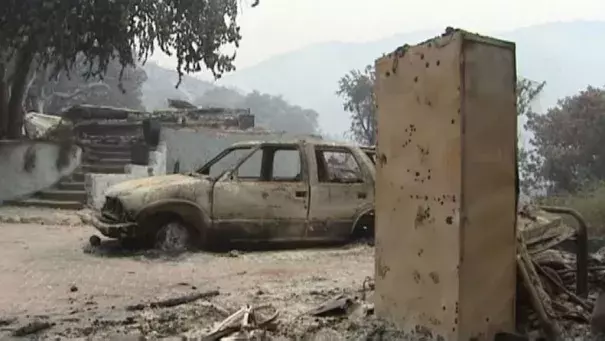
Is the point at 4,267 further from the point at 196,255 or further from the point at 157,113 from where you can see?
the point at 157,113

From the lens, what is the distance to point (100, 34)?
14.1 m

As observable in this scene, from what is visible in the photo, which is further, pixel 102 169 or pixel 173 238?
pixel 102 169

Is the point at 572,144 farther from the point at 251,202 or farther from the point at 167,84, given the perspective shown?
the point at 167,84

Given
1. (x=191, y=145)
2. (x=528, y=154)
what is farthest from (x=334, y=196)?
(x=528, y=154)

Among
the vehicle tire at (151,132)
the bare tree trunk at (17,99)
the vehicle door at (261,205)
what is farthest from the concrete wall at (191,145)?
the vehicle door at (261,205)

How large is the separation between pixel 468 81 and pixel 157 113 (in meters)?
22.1

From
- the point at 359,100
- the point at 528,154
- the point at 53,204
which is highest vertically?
the point at 359,100

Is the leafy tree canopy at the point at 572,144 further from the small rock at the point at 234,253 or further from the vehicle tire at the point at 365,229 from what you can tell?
the small rock at the point at 234,253

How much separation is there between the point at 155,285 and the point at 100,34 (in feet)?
29.0

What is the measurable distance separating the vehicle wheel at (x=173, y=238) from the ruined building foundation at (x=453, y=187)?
17.2 ft

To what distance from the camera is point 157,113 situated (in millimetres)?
24922

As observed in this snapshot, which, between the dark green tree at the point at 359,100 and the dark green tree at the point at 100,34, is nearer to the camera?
the dark green tree at the point at 100,34

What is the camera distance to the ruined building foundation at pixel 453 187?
3852mm

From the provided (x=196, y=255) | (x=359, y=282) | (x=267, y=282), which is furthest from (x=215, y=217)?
(x=359, y=282)
